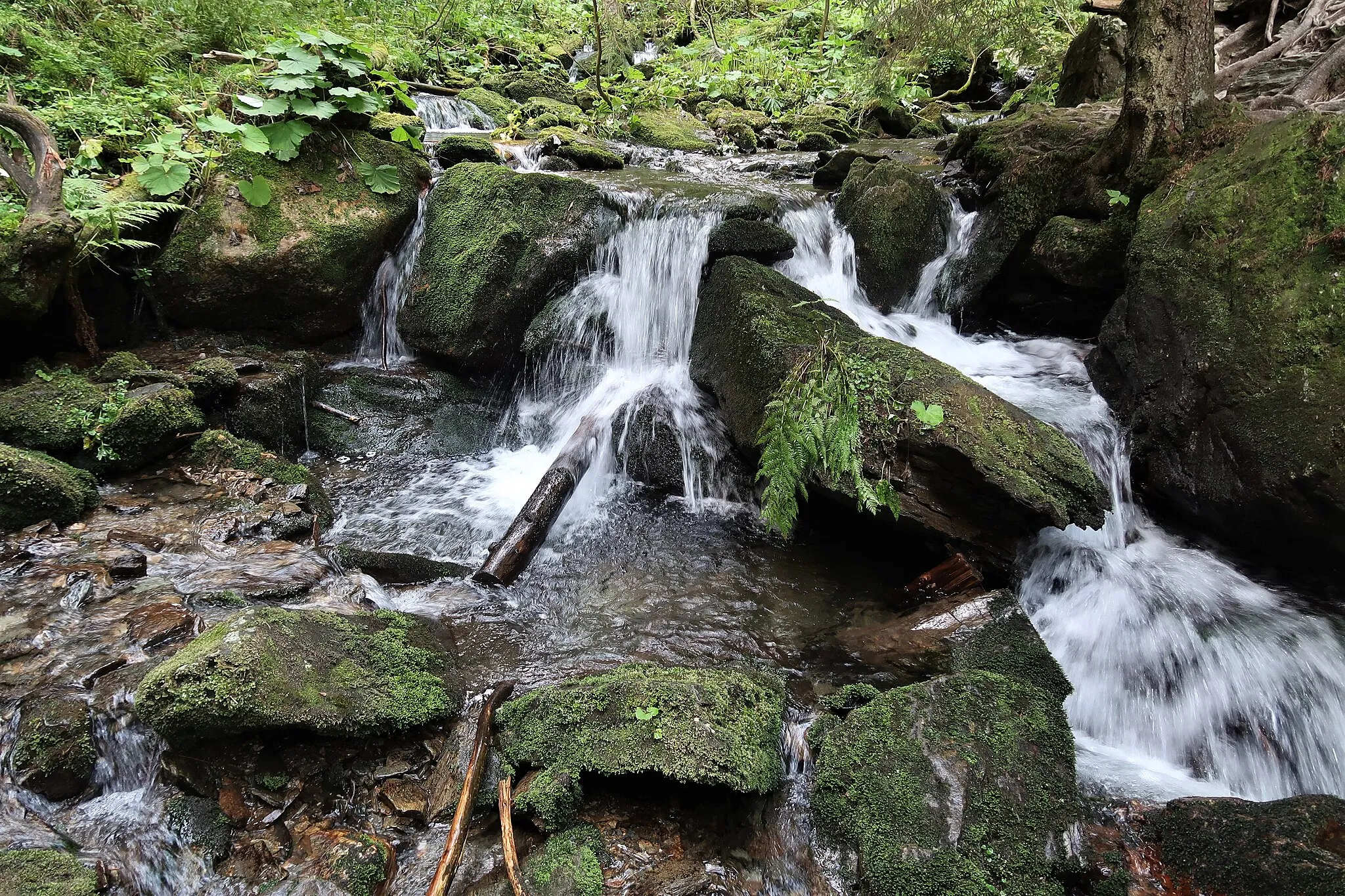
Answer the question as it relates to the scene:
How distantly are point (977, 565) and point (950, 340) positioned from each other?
10.4 feet

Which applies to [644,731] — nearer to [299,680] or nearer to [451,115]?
[299,680]

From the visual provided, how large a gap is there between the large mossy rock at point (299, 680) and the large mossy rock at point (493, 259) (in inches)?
156

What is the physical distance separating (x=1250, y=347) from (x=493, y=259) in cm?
639

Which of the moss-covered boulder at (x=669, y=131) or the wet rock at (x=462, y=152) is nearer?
the wet rock at (x=462, y=152)

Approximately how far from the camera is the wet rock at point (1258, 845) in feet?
8.18

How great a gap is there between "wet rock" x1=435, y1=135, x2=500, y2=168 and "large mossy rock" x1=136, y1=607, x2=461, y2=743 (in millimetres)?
6608

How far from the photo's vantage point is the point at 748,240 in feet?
22.8

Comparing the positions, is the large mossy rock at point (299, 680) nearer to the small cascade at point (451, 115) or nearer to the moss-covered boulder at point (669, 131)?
the small cascade at point (451, 115)

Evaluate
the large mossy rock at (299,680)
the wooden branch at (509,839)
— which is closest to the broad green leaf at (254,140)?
the large mossy rock at (299,680)

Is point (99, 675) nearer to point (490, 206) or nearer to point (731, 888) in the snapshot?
point (731, 888)

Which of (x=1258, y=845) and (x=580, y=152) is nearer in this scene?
(x=1258, y=845)

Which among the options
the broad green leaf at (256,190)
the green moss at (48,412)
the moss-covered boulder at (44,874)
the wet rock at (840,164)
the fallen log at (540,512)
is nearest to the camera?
the moss-covered boulder at (44,874)

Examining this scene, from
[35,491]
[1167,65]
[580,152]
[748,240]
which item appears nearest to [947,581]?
[748,240]

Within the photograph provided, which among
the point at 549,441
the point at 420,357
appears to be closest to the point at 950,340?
the point at 549,441
